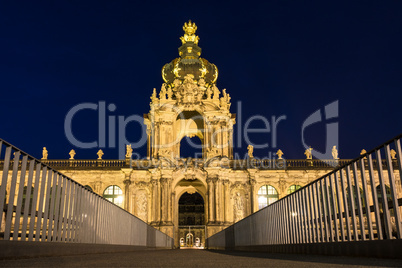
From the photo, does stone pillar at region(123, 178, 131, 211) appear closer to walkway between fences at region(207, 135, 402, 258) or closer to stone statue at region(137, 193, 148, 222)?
stone statue at region(137, 193, 148, 222)

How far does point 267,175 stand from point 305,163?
4300 mm

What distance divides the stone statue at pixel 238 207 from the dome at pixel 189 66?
14678mm

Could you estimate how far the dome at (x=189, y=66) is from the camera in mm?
45625

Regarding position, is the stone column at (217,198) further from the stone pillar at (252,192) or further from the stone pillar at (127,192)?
the stone pillar at (127,192)

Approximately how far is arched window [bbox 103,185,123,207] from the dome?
14264 mm

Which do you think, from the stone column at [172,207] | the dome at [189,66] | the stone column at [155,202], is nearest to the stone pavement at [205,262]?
the stone column at [172,207]

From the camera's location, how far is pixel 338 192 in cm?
886

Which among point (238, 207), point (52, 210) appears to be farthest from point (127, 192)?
point (52, 210)

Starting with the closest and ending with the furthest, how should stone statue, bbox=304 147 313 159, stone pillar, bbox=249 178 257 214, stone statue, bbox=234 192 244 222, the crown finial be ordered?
stone statue, bbox=234 192 244 222
stone pillar, bbox=249 178 257 214
stone statue, bbox=304 147 313 159
the crown finial

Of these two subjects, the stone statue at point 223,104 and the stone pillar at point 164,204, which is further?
the stone statue at point 223,104

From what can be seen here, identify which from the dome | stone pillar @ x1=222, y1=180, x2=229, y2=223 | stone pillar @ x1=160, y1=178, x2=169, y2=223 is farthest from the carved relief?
the dome

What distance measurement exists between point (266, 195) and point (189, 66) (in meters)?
17.1

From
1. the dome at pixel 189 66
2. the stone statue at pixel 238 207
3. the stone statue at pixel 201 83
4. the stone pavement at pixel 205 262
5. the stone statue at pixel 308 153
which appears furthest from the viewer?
the dome at pixel 189 66

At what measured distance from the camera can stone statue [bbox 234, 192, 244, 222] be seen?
3803cm
